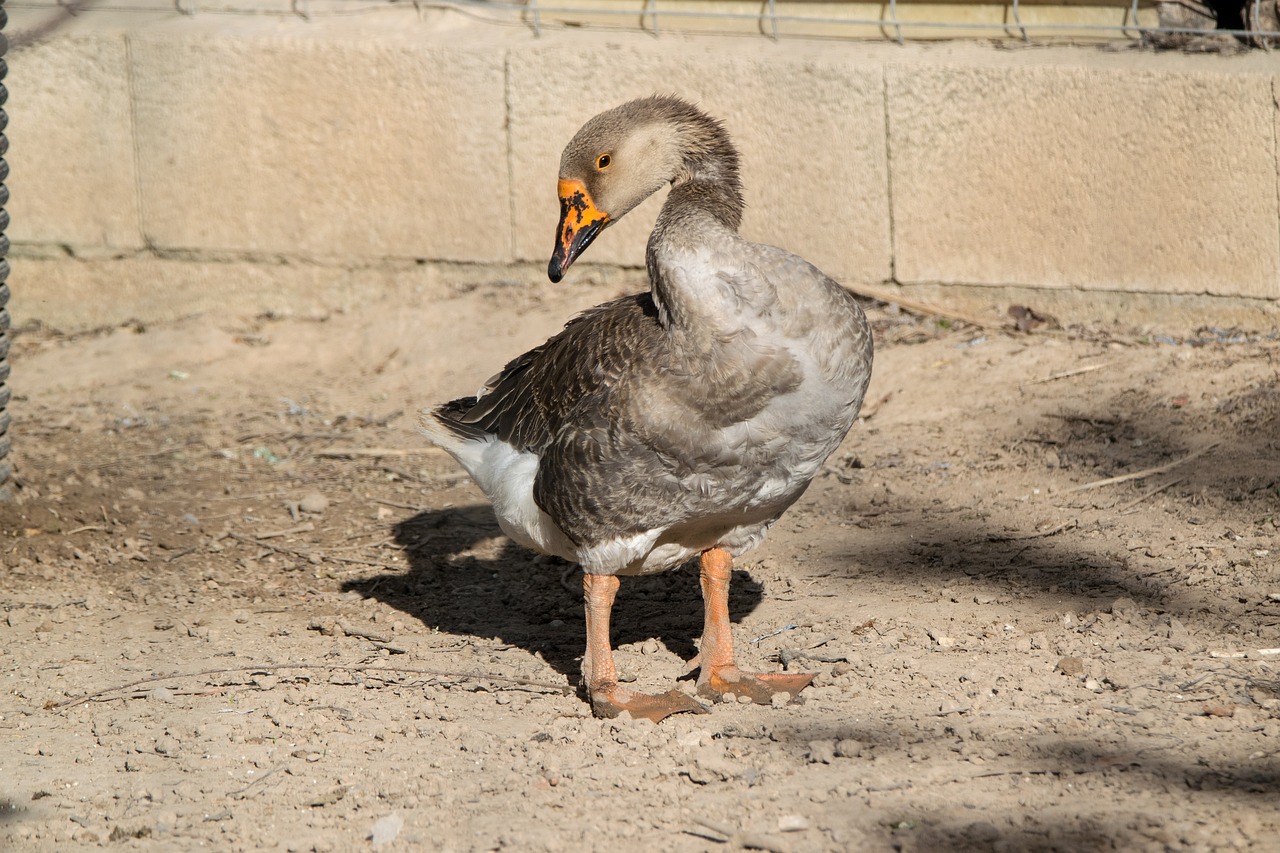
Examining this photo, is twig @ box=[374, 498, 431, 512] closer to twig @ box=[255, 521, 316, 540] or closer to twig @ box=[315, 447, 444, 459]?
twig @ box=[255, 521, 316, 540]

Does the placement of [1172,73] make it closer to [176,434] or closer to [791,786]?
[791,786]

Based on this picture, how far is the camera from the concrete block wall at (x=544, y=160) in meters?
6.58

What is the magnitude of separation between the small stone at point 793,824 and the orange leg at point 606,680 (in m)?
0.79

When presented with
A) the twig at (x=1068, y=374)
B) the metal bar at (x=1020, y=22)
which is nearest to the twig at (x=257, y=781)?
the twig at (x=1068, y=374)

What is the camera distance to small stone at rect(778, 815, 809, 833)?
128 inches

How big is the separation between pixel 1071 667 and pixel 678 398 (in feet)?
4.83

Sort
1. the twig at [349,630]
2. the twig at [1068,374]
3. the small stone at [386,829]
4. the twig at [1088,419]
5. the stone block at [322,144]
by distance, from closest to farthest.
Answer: the small stone at [386,829], the twig at [349,630], the twig at [1088,419], the twig at [1068,374], the stone block at [322,144]

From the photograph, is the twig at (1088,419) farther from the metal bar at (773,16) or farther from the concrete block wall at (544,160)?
the metal bar at (773,16)

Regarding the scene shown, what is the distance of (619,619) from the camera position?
5113 millimetres

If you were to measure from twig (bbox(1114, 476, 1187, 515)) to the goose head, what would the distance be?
7.21 feet

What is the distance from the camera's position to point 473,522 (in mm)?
6004

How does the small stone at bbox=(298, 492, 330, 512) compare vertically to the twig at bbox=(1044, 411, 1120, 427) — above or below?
below

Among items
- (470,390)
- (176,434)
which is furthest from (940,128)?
(176,434)

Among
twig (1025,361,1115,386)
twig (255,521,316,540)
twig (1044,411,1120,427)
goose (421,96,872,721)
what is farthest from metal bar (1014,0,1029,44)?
twig (255,521,316,540)
